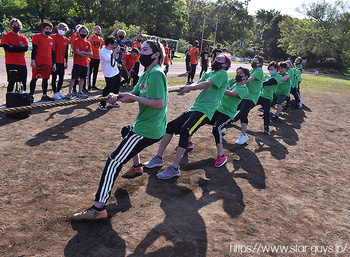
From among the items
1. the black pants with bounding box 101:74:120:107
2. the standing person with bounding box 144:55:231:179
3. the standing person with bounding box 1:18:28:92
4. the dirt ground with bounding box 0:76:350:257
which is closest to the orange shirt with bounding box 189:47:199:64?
the black pants with bounding box 101:74:120:107

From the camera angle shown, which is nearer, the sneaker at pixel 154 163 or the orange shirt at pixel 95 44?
the sneaker at pixel 154 163

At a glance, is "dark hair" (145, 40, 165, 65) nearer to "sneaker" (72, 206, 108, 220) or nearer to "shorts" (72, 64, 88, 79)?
"sneaker" (72, 206, 108, 220)

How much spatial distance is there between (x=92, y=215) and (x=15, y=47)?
18.9ft

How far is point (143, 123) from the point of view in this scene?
11.9 feet

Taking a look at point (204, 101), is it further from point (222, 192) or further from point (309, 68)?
point (309, 68)

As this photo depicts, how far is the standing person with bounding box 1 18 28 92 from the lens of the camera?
702 centimetres

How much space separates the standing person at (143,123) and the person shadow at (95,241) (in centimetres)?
10

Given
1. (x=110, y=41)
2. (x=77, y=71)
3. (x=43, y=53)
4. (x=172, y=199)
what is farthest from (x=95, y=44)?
(x=172, y=199)

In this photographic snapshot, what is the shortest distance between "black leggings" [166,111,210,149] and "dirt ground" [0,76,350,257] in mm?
684

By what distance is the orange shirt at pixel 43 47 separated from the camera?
7.72 meters

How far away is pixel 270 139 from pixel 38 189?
5.64 meters

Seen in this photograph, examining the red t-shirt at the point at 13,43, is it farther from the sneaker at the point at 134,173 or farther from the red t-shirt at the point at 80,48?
the sneaker at the point at 134,173

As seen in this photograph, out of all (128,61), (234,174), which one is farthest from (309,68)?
(234,174)

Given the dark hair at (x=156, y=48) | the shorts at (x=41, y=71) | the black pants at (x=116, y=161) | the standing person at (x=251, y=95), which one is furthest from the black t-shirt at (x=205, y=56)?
the black pants at (x=116, y=161)
